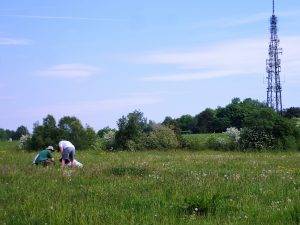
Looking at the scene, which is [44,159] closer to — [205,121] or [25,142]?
[25,142]

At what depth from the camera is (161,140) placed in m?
42.9

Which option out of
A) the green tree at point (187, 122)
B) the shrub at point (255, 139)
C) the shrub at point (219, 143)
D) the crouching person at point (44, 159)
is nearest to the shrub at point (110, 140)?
the shrub at point (219, 143)

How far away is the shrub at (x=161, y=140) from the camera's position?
4272 cm

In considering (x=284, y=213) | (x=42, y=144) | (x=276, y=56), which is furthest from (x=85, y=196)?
(x=276, y=56)

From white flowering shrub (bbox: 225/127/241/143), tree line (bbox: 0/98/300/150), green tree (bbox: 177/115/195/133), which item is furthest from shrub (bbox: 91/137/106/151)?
green tree (bbox: 177/115/195/133)

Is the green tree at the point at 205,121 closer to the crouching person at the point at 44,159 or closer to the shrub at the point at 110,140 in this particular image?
the shrub at the point at 110,140

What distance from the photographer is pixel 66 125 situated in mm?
42438

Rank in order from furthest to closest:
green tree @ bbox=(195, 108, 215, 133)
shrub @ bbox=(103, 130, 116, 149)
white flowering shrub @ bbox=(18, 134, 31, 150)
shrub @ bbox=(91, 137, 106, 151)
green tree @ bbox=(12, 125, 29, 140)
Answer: green tree @ bbox=(195, 108, 215, 133), green tree @ bbox=(12, 125, 29, 140), shrub @ bbox=(103, 130, 116, 149), shrub @ bbox=(91, 137, 106, 151), white flowering shrub @ bbox=(18, 134, 31, 150)

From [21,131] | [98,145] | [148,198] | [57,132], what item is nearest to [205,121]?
[21,131]

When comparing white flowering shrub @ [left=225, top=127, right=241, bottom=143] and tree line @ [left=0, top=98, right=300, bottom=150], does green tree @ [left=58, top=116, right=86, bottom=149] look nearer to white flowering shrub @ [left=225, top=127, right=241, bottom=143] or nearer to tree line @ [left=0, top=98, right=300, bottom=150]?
tree line @ [left=0, top=98, right=300, bottom=150]

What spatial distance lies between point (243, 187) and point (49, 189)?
178 inches

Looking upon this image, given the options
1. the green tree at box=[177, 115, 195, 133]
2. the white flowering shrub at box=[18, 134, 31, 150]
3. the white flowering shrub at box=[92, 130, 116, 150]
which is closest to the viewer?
the white flowering shrub at box=[18, 134, 31, 150]

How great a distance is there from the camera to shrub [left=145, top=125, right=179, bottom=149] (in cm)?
4272

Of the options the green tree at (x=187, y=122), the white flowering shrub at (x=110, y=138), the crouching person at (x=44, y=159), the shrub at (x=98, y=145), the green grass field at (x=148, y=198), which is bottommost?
the green grass field at (x=148, y=198)
